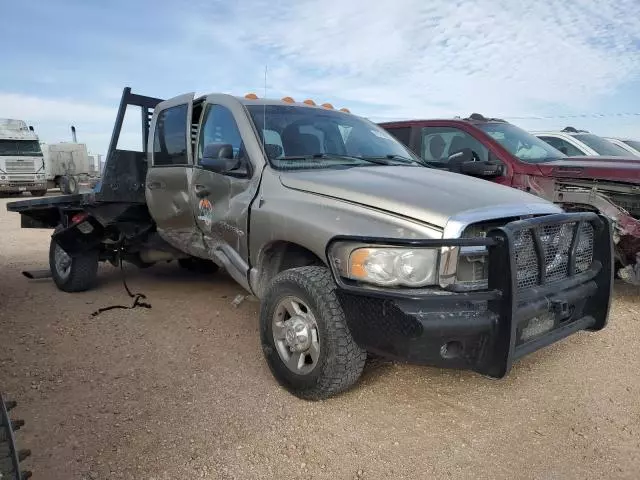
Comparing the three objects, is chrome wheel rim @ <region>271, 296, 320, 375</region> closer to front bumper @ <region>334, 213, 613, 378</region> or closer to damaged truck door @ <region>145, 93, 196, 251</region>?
front bumper @ <region>334, 213, 613, 378</region>

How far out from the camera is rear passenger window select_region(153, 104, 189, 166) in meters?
4.86

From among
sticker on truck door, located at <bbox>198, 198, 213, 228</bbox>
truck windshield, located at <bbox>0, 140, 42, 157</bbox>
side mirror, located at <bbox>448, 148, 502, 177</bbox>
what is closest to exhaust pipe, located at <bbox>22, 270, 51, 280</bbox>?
sticker on truck door, located at <bbox>198, 198, 213, 228</bbox>

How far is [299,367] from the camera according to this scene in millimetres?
3287

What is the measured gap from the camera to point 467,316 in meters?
2.64

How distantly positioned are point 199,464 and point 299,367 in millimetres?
856

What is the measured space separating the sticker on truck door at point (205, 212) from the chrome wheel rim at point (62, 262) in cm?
244

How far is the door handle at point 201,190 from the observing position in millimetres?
4344

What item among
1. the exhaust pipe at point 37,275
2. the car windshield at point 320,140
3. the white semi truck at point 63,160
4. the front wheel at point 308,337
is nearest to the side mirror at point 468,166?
the car windshield at point 320,140

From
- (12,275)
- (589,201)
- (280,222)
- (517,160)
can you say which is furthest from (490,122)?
(12,275)

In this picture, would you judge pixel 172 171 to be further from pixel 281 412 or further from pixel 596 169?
pixel 596 169

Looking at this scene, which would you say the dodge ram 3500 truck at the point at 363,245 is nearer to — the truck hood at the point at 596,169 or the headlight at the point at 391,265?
the headlight at the point at 391,265

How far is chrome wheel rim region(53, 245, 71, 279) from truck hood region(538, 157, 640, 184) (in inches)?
213

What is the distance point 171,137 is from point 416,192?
291 cm

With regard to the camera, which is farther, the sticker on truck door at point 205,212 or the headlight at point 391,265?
the sticker on truck door at point 205,212
